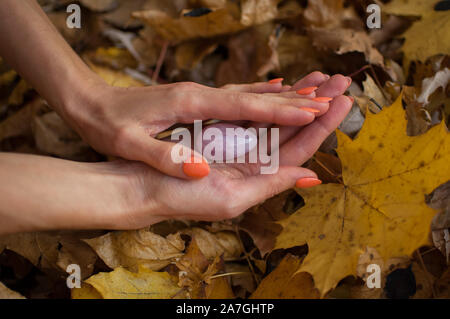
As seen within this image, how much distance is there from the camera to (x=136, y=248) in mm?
A: 916

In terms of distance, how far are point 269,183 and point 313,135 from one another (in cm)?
15

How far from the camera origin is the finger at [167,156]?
804 millimetres

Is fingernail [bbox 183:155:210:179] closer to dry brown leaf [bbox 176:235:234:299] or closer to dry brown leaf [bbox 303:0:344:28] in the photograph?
dry brown leaf [bbox 176:235:234:299]

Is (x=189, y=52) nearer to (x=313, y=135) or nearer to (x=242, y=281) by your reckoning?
(x=313, y=135)

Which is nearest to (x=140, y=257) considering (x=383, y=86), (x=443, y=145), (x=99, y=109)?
(x=99, y=109)

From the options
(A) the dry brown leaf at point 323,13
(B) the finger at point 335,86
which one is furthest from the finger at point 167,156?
(A) the dry brown leaf at point 323,13

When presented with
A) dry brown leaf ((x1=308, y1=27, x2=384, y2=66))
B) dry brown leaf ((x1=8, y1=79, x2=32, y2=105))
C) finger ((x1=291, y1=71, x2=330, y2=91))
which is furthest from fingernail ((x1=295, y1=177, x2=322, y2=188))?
dry brown leaf ((x1=8, y1=79, x2=32, y2=105))

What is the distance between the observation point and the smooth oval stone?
930 millimetres

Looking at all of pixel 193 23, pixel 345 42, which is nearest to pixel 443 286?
pixel 345 42

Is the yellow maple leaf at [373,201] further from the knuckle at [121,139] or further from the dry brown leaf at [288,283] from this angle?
the knuckle at [121,139]

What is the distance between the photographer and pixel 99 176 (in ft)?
2.82

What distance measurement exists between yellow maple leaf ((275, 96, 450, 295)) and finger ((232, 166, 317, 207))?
57 mm
